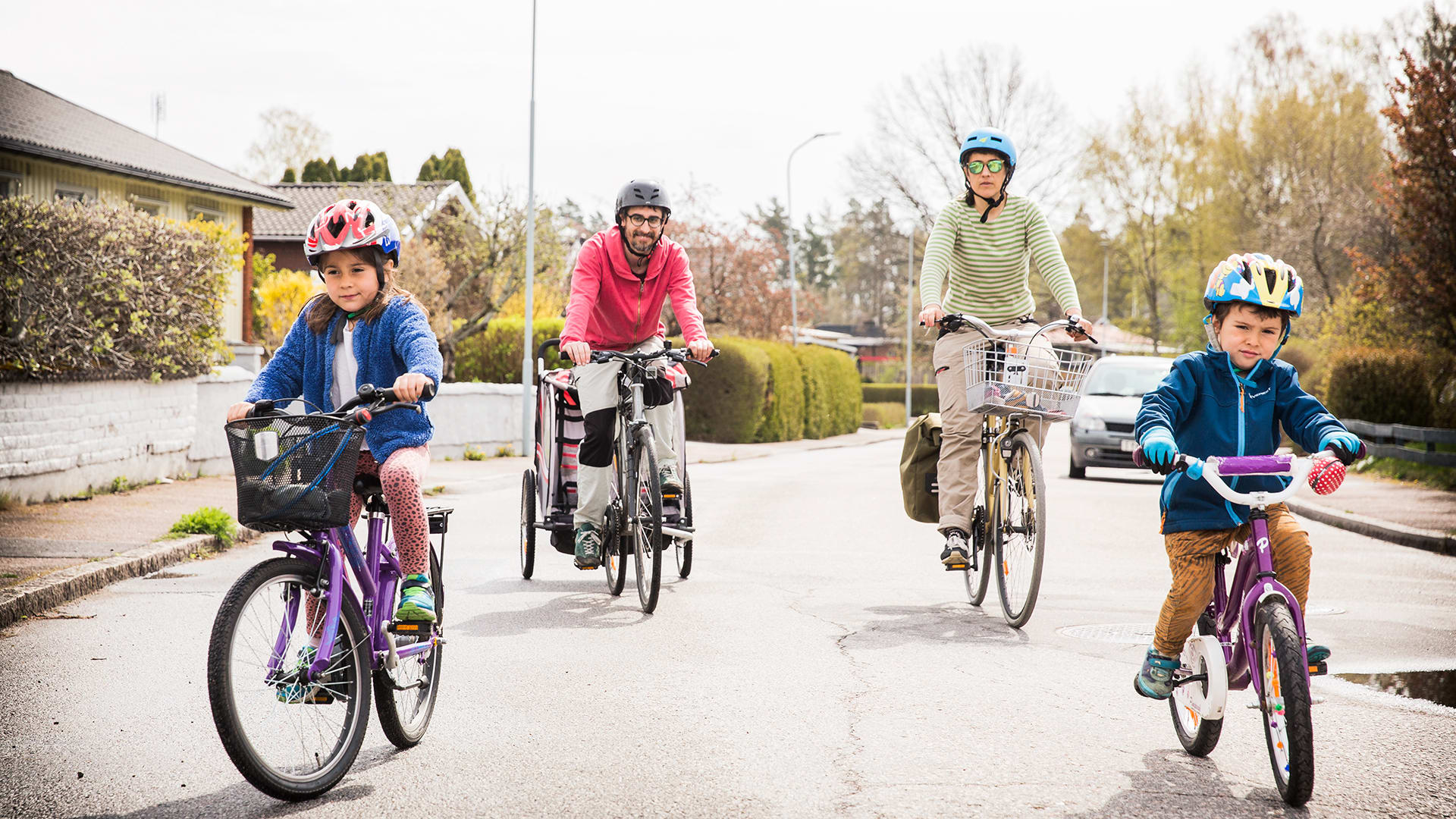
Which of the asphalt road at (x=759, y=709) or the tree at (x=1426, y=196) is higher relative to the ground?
the tree at (x=1426, y=196)

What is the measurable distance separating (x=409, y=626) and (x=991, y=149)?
4.11 meters

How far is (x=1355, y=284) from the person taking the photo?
24.6 meters

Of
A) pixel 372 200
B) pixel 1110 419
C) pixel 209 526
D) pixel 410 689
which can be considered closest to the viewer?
pixel 410 689

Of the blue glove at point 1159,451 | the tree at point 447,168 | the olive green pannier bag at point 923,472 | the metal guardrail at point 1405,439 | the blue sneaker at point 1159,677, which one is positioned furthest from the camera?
the tree at point 447,168

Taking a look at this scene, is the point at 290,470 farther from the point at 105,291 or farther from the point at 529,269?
the point at 529,269

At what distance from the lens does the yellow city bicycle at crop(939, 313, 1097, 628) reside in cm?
614

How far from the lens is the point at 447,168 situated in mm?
55719

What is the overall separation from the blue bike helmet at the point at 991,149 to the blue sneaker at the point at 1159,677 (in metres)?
3.25

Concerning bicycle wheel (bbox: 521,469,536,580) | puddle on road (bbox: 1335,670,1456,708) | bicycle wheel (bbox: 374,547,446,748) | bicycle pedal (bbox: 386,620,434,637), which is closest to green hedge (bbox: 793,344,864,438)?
bicycle wheel (bbox: 521,469,536,580)

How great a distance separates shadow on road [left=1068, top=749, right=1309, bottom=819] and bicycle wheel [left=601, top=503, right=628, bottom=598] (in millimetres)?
3478

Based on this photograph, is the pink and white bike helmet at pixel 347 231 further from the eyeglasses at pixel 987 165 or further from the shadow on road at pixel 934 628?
the eyeglasses at pixel 987 165

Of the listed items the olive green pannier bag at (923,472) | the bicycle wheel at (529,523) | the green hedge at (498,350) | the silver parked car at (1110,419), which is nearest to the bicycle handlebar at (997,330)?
the olive green pannier bag at (923,472)

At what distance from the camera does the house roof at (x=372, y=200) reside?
35.8 meters

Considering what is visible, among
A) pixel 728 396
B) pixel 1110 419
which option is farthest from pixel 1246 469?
pixel 728 396
